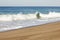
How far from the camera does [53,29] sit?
0.50 m

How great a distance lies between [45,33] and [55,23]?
0.13 m

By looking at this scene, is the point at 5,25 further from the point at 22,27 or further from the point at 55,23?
the point at 55,23

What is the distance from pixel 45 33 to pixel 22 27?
10 centimetres

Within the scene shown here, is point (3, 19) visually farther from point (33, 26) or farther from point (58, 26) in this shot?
point (58, 26)

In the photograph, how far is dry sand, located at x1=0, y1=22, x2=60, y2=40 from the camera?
42cm

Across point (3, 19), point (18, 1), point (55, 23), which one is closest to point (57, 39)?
point (55, 23)

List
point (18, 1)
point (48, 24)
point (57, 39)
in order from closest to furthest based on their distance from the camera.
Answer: point (57, 39) < point (48, 24) < point (18, 1)

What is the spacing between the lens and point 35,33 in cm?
46

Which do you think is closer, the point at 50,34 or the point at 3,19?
the point at 50,34

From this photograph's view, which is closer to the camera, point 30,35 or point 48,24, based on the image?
point 30,35

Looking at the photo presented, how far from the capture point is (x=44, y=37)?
0.44m

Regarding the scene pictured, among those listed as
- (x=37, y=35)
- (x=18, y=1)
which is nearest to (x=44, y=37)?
(x=37, y=35)

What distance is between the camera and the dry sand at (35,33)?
42 centimetres

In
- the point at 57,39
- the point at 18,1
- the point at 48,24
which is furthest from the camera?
the point at 18,1
